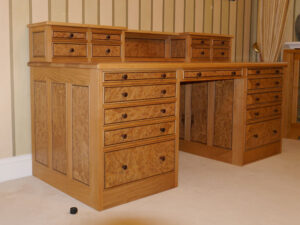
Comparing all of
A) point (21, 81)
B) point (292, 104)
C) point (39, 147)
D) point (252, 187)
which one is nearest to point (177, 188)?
point (252, 187)

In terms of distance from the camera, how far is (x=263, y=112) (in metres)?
3.52

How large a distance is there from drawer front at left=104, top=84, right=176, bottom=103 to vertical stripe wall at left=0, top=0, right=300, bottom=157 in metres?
1.01

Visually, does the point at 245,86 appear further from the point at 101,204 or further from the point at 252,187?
the point at 101,204

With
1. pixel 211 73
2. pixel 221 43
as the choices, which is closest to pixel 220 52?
pixel 221 43

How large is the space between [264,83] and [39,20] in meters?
2.03

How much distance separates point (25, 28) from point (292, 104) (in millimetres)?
3064

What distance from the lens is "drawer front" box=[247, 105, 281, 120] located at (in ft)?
11.1

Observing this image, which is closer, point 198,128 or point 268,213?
point 268,213

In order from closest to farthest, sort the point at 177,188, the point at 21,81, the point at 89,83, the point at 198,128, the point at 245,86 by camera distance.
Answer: the point at 89,83, the point at 177,188, the point at 21,81, the point at 245,86, the point at 198,128

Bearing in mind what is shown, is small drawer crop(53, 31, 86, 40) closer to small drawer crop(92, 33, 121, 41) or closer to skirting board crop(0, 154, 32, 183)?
→ small drawer crop(92, 33, 121, 41)

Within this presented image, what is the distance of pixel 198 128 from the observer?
144 inches

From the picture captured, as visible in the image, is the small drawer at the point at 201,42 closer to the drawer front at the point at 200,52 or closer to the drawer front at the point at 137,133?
the drawer front at the point at 200,52

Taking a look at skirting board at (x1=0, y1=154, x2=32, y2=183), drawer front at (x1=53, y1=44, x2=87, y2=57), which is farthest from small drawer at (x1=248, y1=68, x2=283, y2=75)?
skirting board at (x1=0, y1=154, x2=32, y2=183)

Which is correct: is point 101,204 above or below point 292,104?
below
